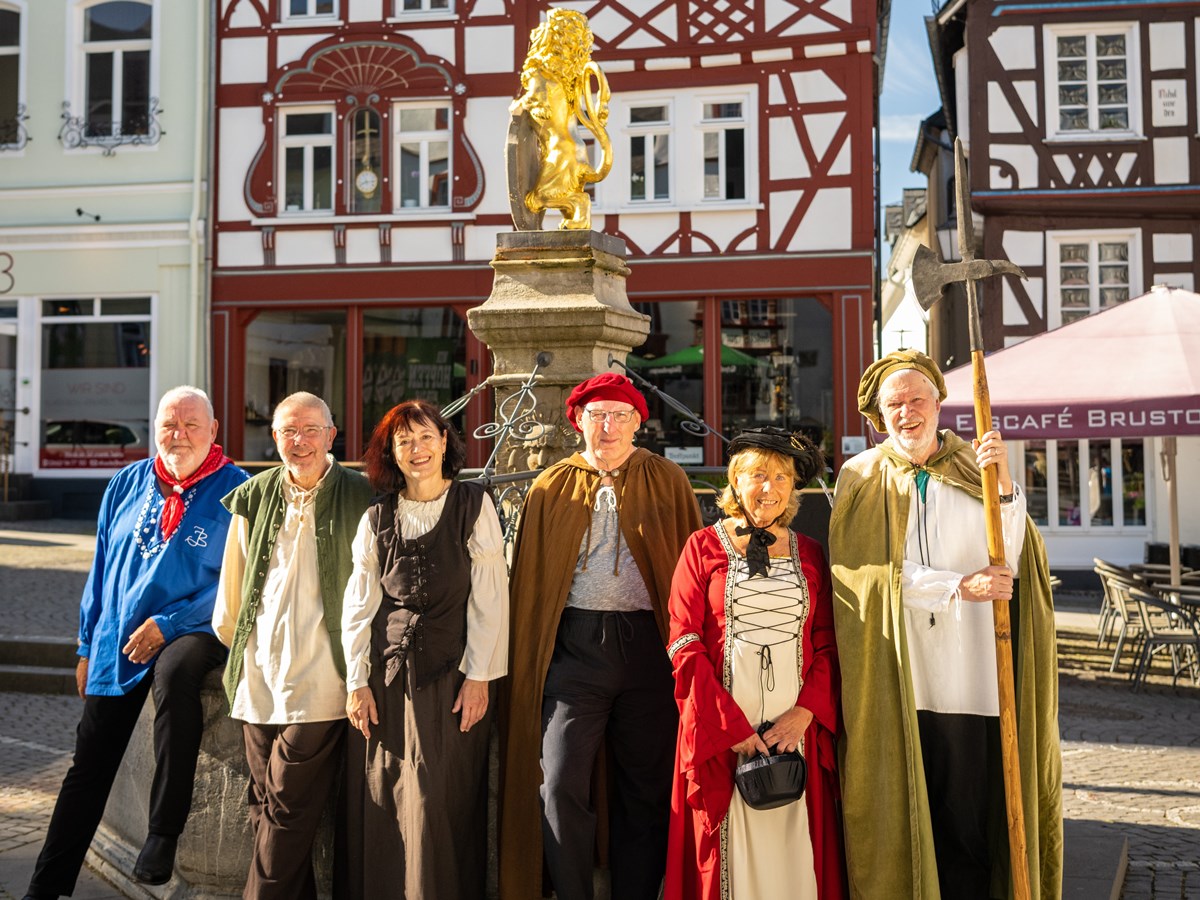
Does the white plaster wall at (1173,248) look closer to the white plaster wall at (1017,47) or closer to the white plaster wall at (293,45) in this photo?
the white plaster wall at (1017,47)

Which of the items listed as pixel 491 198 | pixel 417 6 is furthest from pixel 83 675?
pixel 417 6

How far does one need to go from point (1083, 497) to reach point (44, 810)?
13880 millimetres

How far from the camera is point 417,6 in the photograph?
58.7 ft

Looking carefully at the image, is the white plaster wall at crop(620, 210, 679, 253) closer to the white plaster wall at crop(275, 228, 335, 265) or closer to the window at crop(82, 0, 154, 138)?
the white plaster wall at crop(275, 228, 335, 265)

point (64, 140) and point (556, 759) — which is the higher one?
point (64, 140)

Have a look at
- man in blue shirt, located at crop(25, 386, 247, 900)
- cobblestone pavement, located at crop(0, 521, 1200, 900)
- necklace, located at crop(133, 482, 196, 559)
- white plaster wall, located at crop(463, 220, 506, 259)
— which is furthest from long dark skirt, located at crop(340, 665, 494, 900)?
white plaster wall, located at crop(463, 220, 506, 259)

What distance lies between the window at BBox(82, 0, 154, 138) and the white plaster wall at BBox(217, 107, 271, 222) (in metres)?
1.28

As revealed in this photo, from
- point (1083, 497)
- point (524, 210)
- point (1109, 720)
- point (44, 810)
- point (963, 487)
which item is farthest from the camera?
point (1083, 497)

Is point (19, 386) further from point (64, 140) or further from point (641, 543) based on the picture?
point (641, 543)

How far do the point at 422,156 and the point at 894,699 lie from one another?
15428 millimetres

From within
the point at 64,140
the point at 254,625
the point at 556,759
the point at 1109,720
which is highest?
the point at 64,140

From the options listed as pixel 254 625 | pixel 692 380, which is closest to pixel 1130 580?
pixel 254 625

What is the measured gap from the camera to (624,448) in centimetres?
405

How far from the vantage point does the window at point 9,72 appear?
18.6 metres
